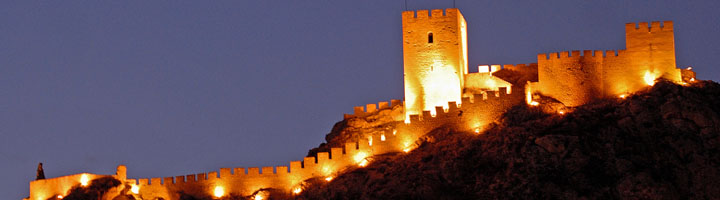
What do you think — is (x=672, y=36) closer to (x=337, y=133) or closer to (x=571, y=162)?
(x=571, y=162)

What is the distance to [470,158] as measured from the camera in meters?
65.8

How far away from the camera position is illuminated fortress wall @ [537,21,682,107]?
228ft

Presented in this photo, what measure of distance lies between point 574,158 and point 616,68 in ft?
27.7

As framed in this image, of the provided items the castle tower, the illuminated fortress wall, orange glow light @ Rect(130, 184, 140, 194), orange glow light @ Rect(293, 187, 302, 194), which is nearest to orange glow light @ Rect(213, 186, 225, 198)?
orange glow light @ Rect(293, 187, 302, 194)

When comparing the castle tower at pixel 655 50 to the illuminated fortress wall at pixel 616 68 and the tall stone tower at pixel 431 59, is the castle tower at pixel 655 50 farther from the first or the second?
the tall stone tower at pixel 431 59

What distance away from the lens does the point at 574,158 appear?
208 feet

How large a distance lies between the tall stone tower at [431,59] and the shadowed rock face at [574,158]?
4540mm

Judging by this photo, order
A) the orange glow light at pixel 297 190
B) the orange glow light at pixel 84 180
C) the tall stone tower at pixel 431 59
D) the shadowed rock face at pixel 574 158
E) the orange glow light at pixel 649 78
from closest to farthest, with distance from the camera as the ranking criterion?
the shadowed rock face at pixel 574 158 < the orange glow light at pixel 297 190 < the orange glow light at pixel 649 78 < the orange glow light at pixel 84 180 < the tall stone tower at pixel 431 59

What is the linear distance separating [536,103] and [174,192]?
19.2 metres

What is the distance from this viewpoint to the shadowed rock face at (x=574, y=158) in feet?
204

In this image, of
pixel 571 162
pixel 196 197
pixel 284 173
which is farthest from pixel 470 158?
pixel 196 197

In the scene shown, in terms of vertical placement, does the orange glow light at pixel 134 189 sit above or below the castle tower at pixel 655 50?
below

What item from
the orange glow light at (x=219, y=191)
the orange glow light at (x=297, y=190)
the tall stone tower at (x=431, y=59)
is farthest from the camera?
the tall stone tower at (x=431, y=59)

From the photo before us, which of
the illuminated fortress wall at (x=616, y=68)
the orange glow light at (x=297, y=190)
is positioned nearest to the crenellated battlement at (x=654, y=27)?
the illuminated fortress wall at (x=616, y=68)
